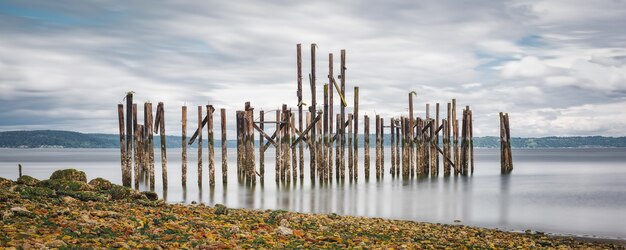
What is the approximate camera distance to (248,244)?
37.7 ft

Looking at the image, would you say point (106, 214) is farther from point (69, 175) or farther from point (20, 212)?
point (69, 175)

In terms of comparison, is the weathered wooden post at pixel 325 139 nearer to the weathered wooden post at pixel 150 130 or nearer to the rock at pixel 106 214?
the weathered wooden post at pixel 150 130

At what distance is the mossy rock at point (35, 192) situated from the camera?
1531 cm

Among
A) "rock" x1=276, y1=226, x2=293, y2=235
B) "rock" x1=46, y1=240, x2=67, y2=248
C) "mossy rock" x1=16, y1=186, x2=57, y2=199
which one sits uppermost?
"mossy rock" x1=16, y1=186, x2=57, y2=199

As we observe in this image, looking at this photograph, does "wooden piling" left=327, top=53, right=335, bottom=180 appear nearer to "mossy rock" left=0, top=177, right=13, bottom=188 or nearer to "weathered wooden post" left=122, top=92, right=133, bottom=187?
"weathered wooden post" left=122, top=92, right=133, bottom=187

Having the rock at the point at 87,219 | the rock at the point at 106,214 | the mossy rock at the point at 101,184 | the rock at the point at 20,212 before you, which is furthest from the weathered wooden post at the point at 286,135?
the rock at the point at 20,212

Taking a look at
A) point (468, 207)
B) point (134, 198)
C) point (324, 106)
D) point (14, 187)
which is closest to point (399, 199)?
point (468, 207)

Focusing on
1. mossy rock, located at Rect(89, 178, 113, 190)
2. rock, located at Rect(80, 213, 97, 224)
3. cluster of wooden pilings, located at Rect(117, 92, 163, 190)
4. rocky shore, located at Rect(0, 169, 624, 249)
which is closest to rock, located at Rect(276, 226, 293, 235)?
rocky shore, located at Rect(0, 169, 624, 249)

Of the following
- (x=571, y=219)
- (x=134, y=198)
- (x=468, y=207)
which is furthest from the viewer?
(x=468, y=207)

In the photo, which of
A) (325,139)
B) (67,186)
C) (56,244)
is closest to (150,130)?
(325,139)

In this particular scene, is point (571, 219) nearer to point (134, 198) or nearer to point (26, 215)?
point (134, 198)

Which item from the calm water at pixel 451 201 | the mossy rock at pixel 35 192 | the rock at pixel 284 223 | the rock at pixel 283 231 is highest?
the mossy rock at pixel 35 192

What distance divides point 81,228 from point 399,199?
20.5 meters

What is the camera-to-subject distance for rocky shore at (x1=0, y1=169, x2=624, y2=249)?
1083 cm
